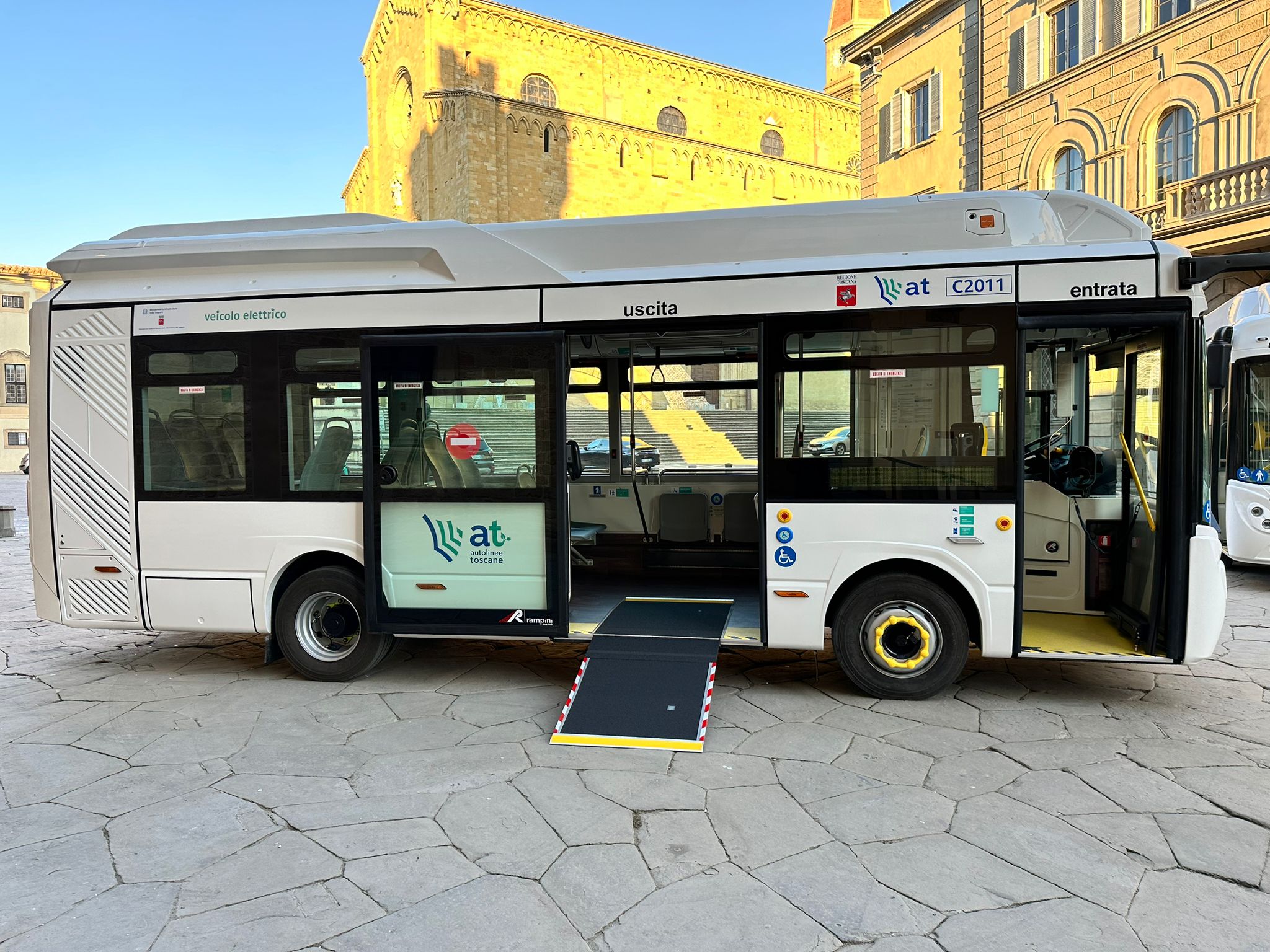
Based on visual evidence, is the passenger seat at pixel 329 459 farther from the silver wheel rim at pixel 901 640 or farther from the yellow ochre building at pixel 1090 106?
the yellow ochre building at pixel 1090 106

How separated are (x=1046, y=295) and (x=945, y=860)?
10.4ft

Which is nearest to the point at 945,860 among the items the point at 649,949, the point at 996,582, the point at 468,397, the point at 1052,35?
the point at 649,949

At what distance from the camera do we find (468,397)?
5.75 meters

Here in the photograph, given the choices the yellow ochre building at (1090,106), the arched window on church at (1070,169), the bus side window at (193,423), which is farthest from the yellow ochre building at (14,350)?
the bus side window at (193,423)

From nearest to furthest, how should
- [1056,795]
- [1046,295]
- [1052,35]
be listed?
1. [1056,795]
2. [1046,295]
3. [1052,35]

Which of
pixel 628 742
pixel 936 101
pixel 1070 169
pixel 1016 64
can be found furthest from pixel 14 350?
pixel 628 742

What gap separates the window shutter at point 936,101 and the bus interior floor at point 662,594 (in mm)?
21329

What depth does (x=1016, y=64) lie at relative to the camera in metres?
22.1

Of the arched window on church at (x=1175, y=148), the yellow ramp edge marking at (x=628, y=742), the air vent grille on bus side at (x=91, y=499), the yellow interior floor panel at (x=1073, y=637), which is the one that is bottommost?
the yellow ramp edge marking at (x=628, y=742)

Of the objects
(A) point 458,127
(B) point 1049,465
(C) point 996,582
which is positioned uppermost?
(A) point 458,127

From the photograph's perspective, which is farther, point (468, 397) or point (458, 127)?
point (458, 127)

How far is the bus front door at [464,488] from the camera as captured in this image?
223 inches

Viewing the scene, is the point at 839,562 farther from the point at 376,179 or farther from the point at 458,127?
the point at 376,179

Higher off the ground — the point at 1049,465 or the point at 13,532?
the point at 1049,465
